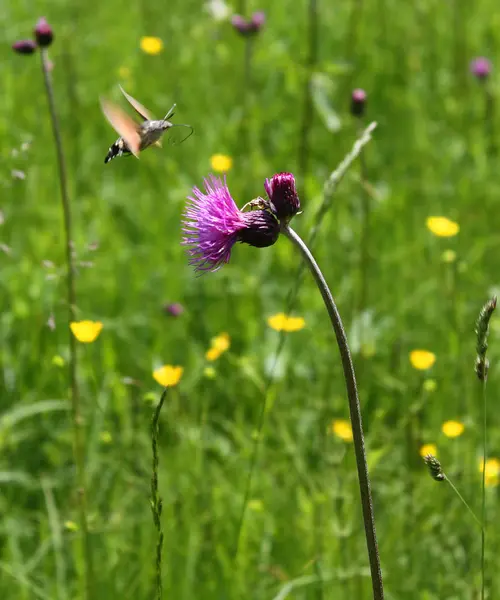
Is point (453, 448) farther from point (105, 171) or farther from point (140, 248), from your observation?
point (105, 171)

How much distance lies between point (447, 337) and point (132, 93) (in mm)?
1838

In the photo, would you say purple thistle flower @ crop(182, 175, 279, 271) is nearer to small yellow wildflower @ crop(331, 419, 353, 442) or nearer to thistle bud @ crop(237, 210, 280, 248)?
thistle bud @ crop(237, 210, 280, 248)

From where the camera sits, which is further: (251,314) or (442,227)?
(251,314)

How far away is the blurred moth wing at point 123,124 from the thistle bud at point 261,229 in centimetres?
23

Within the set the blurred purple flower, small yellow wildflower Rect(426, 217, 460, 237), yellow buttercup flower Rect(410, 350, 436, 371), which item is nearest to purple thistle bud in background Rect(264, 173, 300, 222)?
yellow buttercup flower Rect(410, 350, 436, 371)

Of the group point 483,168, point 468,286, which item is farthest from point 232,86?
point 468,286

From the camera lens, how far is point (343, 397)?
7.88 ft

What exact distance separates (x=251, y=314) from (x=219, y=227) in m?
1.63

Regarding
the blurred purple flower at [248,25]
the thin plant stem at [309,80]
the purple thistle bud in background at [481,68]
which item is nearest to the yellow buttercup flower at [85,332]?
the thin plant stem at [309,80]

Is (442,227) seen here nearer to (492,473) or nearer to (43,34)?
(492,473)

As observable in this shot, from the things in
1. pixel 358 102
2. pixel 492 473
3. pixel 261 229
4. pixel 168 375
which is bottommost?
pixel 492 473

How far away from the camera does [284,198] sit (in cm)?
107

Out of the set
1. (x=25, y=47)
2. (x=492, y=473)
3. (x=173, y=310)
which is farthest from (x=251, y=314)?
(x=25, y=47)

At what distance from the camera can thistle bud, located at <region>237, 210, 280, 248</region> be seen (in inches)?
42.2
